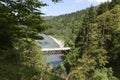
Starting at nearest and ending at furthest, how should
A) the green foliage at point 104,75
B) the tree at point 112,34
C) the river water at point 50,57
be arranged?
1. the river water at point 50,57
2. the green foliage at point 104,75
3. the tree at point 112,34

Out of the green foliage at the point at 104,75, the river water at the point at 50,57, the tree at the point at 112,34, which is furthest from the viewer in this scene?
the tree at the point at 112,34

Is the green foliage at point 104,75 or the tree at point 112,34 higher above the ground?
the tree at point 112,34

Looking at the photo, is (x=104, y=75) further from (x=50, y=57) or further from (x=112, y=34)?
(x=50, y=57)

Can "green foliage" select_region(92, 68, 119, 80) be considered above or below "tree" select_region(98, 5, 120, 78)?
below

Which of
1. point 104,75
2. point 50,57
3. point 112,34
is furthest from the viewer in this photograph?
point 50,57

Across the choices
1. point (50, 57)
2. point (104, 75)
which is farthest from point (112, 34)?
point (50, 57)

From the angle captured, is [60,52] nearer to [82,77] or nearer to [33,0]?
[82,77]

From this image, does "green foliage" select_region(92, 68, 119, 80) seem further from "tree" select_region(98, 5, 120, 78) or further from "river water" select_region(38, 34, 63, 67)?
"river water" select_region(38, 34, 63, 67)

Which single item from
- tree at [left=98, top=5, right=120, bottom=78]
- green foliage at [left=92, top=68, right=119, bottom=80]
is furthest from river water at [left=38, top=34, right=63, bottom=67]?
tree at [left=98, top=5, right=120, bottom=78]

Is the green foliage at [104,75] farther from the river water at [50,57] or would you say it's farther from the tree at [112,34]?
the river water at [50,57]

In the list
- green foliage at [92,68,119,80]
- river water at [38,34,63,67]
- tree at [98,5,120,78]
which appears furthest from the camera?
tree at [98,5,120,78]

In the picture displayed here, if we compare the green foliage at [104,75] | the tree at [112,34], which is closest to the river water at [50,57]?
the green foliage at [104,75]

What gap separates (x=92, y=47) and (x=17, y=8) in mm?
48692

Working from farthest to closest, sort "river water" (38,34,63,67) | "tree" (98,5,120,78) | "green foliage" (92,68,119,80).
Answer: "tree" (98,5,120,78), "green foliage" (92,68,119,80), "river water" (38,34,63,67)
